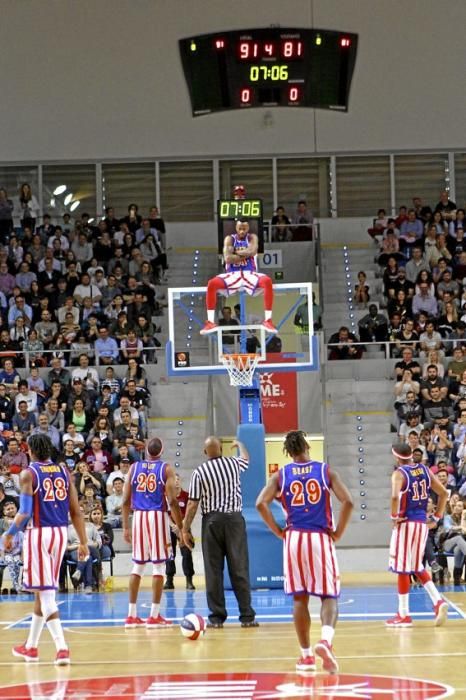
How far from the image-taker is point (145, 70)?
2950cm

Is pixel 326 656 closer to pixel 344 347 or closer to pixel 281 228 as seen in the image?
pixel 344 347

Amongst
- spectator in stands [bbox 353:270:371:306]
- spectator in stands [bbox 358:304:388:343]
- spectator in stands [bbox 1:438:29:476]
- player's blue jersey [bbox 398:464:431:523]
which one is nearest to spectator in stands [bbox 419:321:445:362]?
spectator in stands [bbox 358:304:388:343]

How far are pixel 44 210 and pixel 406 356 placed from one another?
418 inches

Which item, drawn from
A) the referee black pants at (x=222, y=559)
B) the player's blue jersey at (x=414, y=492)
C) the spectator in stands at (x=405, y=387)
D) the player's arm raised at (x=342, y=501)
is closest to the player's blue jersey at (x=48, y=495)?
the player's arm raised at (x=342, y=501)

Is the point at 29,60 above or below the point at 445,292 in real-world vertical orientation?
above

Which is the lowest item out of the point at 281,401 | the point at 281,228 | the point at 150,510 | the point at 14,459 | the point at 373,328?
the point at 150,510

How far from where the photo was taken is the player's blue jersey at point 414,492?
12883mm

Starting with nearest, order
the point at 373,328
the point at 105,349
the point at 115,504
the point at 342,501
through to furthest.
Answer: the point at 342,501
the point at 115,504
the point at 105,349
the point at 373,328

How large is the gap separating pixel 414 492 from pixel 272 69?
49.9 ft

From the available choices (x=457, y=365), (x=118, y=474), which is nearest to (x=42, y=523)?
(x=118, y=474)

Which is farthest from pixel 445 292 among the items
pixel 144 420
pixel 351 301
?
pixel 144 420

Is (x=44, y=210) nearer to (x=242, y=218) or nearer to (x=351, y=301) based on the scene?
(x=351, y=301)

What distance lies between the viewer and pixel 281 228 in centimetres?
2778

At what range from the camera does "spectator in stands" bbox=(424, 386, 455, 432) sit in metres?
21.7
